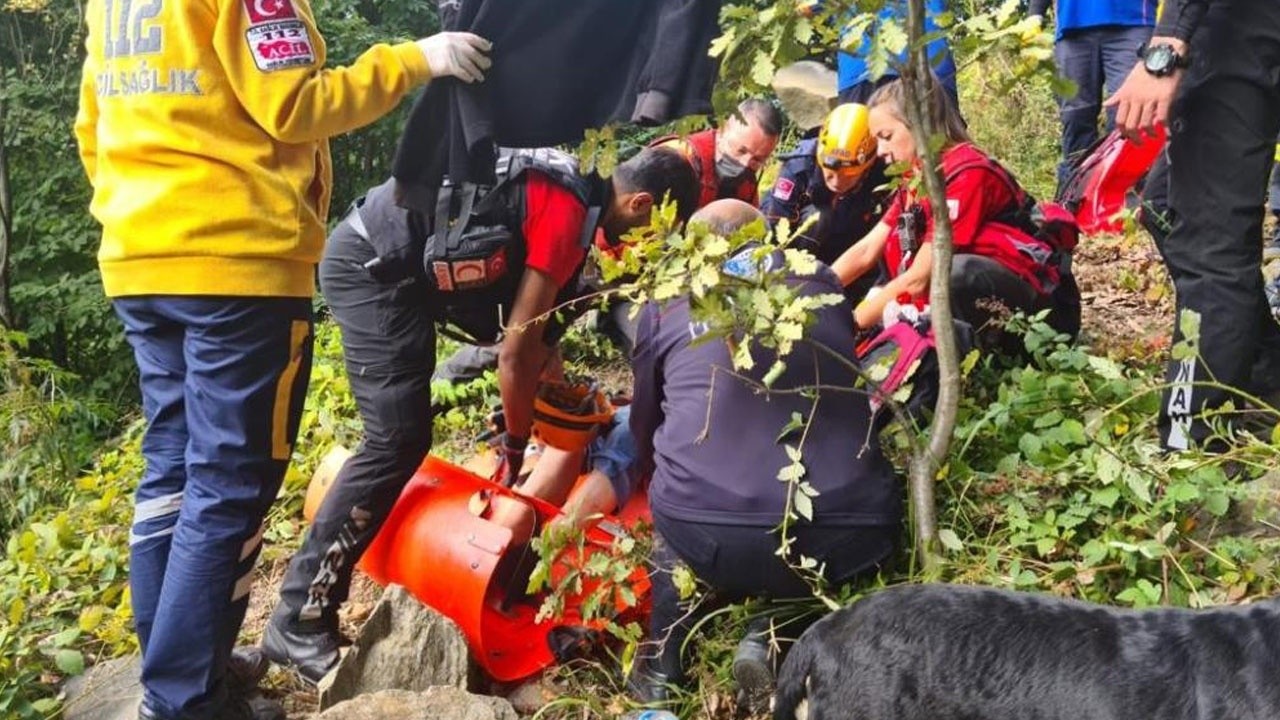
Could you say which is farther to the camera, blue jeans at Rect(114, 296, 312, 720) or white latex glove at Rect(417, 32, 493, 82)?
white latex glove at Rect(417, 32, 493, 82)

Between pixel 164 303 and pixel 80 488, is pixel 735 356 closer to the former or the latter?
pixel 164 303

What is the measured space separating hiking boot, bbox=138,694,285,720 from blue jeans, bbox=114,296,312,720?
1.3 inches

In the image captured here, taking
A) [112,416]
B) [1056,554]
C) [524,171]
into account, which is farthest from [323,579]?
[112,416]

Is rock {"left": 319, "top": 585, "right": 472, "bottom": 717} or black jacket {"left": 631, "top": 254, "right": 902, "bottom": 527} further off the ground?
black jacket {"left": 631, "top": 254, "right": 902, "bottom": 527}

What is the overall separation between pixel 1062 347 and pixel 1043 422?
1.14ft

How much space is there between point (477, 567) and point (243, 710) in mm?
743

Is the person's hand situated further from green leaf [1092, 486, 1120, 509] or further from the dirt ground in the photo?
the dirt ground

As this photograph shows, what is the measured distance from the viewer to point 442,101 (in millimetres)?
3066

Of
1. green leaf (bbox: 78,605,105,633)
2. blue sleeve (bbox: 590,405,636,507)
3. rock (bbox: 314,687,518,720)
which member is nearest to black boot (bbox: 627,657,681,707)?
rock (bbox: 314,687,518,720)

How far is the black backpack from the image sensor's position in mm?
3160

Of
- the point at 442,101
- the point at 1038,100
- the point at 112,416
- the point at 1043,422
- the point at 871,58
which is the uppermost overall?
the point at 871,58

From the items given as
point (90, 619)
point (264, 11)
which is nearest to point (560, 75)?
point (264, 11)

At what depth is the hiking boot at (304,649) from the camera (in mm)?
3320

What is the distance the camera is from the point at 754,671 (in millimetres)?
2695
